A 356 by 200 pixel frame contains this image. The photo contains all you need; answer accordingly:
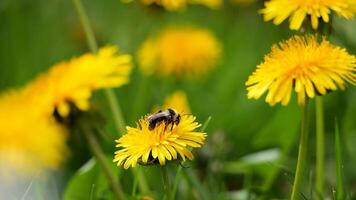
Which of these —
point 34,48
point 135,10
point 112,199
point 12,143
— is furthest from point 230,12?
point 12,143

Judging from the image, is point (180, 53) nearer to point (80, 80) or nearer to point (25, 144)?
point (80, 80)

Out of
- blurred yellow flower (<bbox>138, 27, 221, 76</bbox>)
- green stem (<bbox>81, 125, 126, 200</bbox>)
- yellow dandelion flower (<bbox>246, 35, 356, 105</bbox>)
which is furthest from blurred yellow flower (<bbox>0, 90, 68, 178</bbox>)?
blurred yellow flower (<bbox>138, 27, 221, 76</bbox>)

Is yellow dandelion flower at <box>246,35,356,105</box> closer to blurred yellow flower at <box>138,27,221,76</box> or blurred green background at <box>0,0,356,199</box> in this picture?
blurred green background at <box>0,0,356,199</box>

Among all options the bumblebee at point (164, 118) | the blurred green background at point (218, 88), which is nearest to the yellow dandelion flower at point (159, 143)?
the bumblebee at point (164, 118)

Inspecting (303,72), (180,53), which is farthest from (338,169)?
(180,53)

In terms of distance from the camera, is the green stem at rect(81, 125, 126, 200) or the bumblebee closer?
the bumblebee
